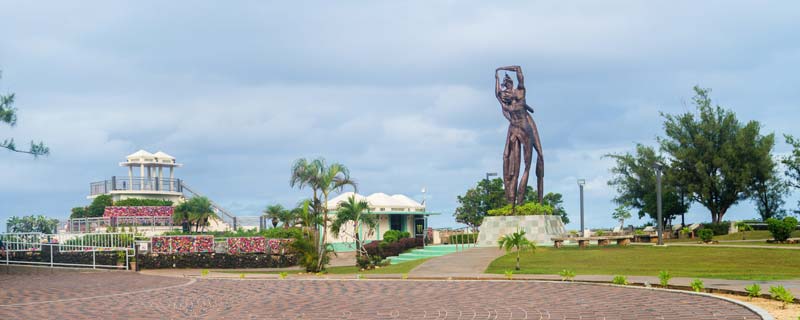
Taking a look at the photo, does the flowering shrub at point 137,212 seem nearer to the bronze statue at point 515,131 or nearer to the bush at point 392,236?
the bush at point 392,236

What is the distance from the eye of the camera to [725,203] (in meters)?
46.0

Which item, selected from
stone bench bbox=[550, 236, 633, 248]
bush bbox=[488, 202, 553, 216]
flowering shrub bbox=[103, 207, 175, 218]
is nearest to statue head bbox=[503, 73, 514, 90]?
bush bbox=[488, 202, 553, 216]

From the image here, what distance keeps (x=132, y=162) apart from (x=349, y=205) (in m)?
29.6

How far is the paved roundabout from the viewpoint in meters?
11.3

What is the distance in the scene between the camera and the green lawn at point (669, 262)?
1981 cm

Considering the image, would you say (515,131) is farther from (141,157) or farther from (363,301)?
(141,157)

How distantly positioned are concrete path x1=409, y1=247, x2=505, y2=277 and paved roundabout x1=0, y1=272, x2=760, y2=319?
3.12 metres

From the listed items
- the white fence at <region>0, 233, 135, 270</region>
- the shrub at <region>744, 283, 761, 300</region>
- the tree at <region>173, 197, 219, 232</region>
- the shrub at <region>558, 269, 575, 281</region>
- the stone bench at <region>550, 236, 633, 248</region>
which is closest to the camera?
the shrub at <region>744, 283, 761, 300</region>

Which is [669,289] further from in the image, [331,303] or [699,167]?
[699,167]

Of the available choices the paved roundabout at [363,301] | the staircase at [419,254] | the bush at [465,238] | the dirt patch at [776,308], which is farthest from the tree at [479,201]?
the dirt patch at [776,308]

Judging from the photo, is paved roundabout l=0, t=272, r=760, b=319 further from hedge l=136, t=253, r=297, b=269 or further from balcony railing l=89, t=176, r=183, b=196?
balcony railing l=89, t=176, r=183, b=196

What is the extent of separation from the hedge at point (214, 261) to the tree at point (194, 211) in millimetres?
21180

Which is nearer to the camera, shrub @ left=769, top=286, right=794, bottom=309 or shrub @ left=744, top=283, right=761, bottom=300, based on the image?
shrub @ left=769, top=286, right=794, bottom=309

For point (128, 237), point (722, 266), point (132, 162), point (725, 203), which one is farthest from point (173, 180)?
point (722, 266)
